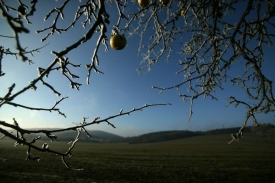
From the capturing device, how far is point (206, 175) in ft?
72.3

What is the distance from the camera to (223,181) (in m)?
19.9

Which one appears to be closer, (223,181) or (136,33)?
(136,33)

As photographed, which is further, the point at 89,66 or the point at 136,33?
the point at 136,33

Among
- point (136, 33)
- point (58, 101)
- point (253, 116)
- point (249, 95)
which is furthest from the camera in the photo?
point (136, 33)

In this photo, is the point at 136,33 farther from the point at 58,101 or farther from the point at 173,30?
A: the point at 58,101

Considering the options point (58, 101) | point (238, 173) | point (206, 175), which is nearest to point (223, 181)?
point (206, 175)

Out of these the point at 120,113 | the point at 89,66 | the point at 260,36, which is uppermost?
the point at 260,36

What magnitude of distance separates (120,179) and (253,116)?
62.3 feet

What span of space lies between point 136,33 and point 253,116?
8.72ft

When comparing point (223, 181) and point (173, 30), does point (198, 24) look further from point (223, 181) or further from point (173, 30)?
point (223, 181)

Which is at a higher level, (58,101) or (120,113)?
(58,101)

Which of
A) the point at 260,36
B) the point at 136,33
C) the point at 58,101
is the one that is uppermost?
the point at 136,33

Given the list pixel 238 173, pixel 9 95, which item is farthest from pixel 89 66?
pixel 238 173

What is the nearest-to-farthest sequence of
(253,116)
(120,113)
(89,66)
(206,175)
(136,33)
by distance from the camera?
(120,113) < (89,66) < (253,116) < (136,33) < (206,175)
